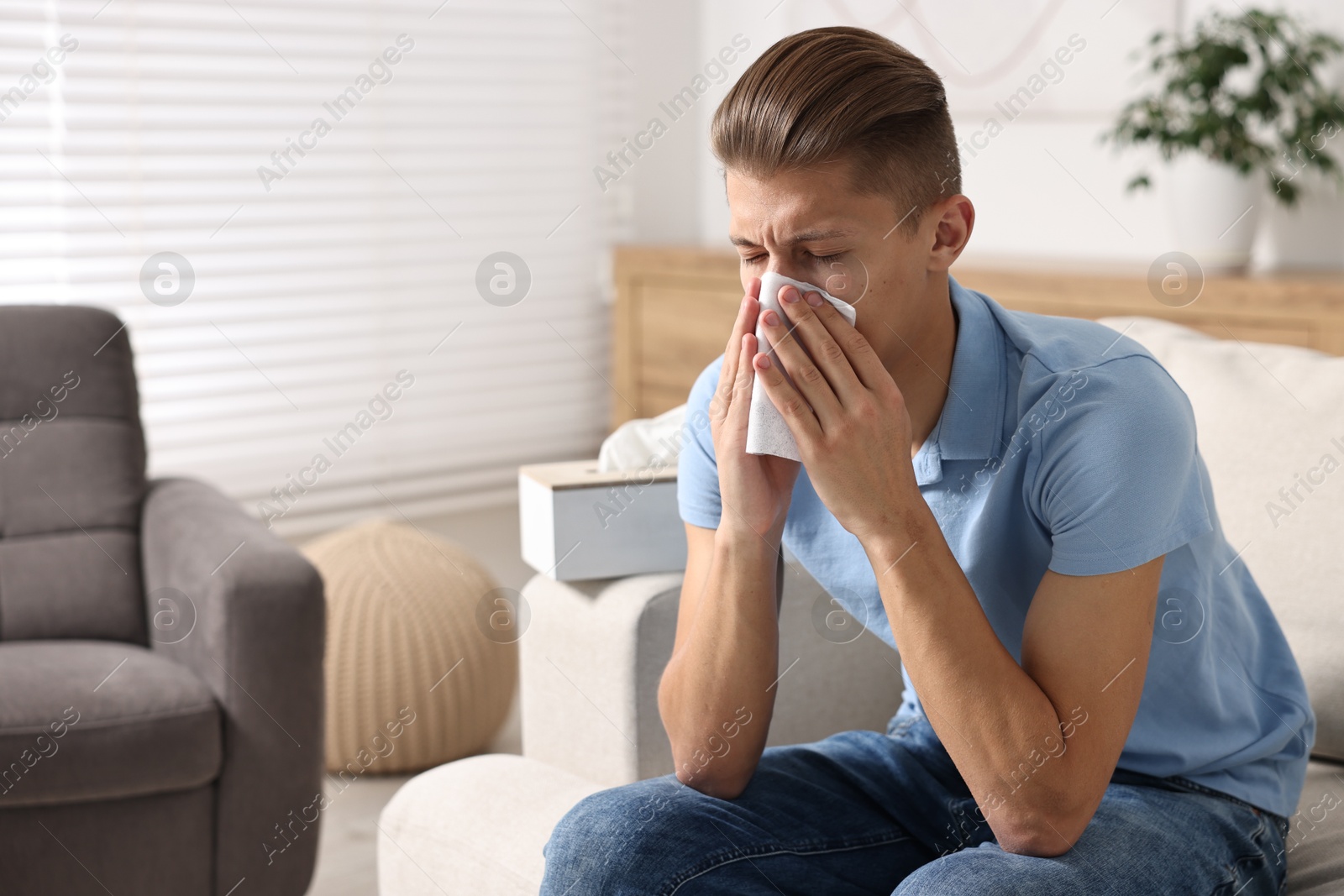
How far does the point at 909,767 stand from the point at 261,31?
245 centimetres

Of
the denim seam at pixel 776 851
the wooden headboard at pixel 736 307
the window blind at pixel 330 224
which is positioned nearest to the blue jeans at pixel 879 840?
the denim seam at pixel 776 851

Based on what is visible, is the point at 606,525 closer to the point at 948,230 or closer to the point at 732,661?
the point at 732,661

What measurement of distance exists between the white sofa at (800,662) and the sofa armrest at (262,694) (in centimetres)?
42

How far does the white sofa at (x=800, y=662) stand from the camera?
1315 millimetres

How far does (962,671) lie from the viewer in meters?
1.01

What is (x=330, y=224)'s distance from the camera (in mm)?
3115

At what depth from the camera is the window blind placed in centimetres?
275

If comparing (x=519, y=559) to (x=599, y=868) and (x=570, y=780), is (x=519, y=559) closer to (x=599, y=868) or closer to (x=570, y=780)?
(x=570, y=780)

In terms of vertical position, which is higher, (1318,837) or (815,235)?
(815,235)

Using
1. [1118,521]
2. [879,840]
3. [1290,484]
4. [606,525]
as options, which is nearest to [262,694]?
[606,525]

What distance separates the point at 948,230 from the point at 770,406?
23 centimetres

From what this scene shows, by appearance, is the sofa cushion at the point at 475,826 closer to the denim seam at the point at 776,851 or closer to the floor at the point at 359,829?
the denim seam at the point at 776,851

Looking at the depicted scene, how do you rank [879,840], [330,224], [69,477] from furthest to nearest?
[330,224] → [69,477] → [879,840]

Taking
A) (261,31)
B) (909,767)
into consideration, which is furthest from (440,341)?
(909,767)
